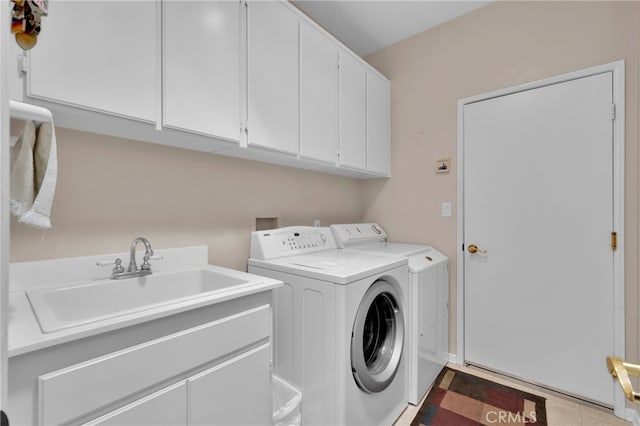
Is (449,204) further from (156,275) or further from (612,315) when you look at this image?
(156,275)

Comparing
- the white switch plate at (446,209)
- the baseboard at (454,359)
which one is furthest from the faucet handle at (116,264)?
the baseboard at (454,359)

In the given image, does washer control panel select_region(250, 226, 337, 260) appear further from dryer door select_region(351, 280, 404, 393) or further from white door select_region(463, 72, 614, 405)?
white door select_region(463, 72, 614, 405)

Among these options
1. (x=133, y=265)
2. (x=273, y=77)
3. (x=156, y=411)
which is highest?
(x=273, y=77)

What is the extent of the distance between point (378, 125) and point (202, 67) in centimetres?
163

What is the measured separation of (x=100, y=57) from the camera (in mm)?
1032

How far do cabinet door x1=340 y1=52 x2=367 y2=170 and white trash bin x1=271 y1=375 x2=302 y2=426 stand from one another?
1.47 metres

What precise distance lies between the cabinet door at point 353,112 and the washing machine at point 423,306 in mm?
576

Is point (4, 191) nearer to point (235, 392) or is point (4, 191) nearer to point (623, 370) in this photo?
point (235, 392)

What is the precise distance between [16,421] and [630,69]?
10.1ft

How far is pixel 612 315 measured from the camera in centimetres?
174

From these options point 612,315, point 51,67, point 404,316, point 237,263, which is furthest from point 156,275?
point 612,315

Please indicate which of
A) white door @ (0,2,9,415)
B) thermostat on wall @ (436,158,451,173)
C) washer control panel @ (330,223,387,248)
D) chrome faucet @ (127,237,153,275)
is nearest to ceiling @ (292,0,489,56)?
thermostat on wall @ (436,158,451,173)

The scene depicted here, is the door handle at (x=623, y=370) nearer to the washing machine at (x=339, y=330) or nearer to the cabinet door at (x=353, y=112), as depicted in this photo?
the washing machine at (x=339, y=330)

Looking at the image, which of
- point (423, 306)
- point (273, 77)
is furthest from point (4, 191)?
point (423, 306)
